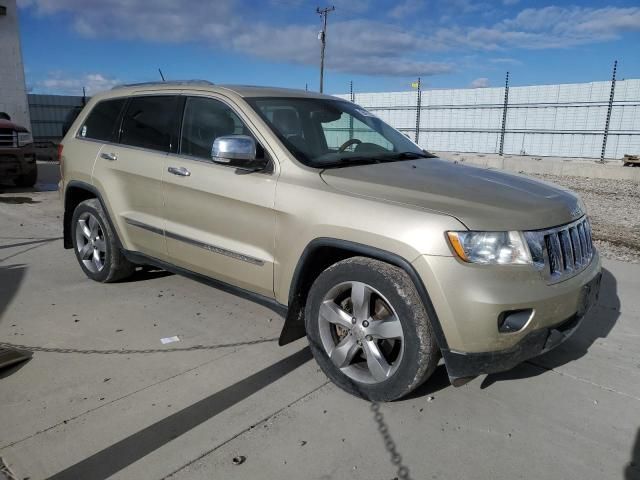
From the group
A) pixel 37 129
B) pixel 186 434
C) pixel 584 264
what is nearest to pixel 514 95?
pixel 584 264

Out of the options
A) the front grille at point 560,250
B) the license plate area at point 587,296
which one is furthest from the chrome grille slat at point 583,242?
the license plate area at point 587,296

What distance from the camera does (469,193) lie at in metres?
2.91

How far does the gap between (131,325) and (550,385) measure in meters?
2.98

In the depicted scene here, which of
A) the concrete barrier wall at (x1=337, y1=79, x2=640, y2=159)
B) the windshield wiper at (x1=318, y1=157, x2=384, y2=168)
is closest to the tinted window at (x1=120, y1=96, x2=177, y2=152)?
the windshield wiper at (x1=318, y1=157, x2=384, y2=168)

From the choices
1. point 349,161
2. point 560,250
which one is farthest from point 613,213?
point 349,161

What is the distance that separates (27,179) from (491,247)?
10.8 m

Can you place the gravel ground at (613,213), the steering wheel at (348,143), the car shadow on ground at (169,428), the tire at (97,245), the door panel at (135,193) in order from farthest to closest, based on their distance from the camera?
the gravel ground at (613,213) < the tire at (97,245) < the door panel at (135,193) < the steering wheel at (348,143) < the car shadow on ground at (169,428)

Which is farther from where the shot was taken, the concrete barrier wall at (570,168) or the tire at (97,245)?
the concrete barrier wall at (570,168)

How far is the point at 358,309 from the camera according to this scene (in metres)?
2.93

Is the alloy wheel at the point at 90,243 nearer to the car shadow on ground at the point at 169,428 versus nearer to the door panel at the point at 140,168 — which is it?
the door panel at the point at 140,168

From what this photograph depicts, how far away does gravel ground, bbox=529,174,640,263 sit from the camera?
21.1 ft

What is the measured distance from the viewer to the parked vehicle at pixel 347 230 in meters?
2.59

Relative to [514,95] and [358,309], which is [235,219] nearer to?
[358,309]

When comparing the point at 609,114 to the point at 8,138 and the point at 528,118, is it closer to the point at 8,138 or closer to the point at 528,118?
the point at 528,118
